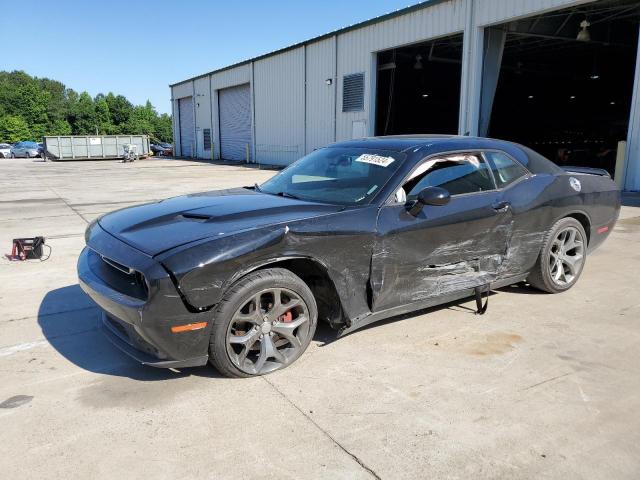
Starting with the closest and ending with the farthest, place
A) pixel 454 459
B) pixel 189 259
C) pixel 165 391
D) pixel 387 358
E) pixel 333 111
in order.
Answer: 1. pixel 454 459
2. pixel 189 259
3. pixel 165 391
4. pixel 387 358
5. pixel 333 111

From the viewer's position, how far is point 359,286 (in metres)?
3.54

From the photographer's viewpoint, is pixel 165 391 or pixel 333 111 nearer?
pixel 165 391

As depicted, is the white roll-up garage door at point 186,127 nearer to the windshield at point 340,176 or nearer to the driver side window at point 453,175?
the windshield at point 340,176

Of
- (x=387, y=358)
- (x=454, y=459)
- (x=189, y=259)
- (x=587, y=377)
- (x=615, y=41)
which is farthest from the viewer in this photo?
(x=615, y=41)

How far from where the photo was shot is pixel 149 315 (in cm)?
286

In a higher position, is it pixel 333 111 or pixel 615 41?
pixel 615 41

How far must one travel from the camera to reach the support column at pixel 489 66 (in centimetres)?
1628

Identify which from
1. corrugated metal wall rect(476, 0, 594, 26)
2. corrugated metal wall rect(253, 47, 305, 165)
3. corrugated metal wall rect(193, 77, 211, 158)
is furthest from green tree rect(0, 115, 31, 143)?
corrugated metal wall rect(476, 0, 594, 26)

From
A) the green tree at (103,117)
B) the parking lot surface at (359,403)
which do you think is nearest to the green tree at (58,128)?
the green tree at (103,117)

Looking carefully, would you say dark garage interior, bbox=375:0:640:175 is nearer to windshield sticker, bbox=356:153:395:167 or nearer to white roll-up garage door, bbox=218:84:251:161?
white roll-up garage door, bbox=218:84:251:161

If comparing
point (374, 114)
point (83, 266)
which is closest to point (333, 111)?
point (374, 114)

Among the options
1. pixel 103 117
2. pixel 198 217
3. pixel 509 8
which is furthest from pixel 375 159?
pixel 103 117

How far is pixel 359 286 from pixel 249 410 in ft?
3.70

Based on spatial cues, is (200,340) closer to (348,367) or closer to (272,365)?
(272,365)
